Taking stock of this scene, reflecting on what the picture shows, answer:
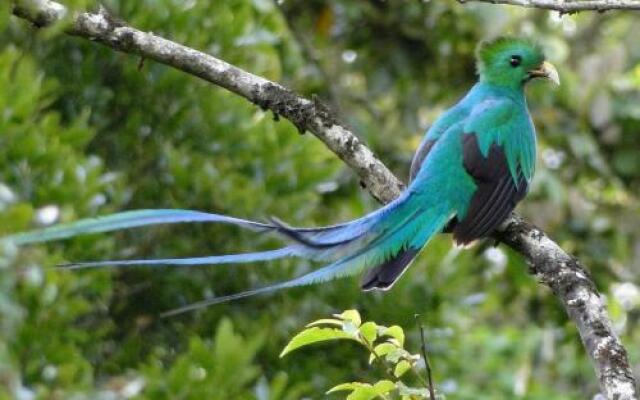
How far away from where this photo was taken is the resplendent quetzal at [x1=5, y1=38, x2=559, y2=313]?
247 centimetres

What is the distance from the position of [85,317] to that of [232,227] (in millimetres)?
569

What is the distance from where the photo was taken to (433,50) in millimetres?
5262

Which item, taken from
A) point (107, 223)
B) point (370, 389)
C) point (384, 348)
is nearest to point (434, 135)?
point (384, 348)

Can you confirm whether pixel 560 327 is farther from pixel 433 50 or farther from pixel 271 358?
pixel 271 358

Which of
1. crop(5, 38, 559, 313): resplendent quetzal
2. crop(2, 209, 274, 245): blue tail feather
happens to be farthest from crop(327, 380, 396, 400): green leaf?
crop(2, 209, 274, 245): blue tail feather

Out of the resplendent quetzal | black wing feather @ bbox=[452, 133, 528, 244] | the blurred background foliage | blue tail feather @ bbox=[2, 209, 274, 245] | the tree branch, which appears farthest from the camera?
the blurred background foliage

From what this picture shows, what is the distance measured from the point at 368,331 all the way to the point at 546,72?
1.57 m

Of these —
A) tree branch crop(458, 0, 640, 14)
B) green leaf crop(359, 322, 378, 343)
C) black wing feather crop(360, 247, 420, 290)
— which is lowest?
green leaf crop(359, 322, 378, 343)

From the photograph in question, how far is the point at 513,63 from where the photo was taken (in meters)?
3.60

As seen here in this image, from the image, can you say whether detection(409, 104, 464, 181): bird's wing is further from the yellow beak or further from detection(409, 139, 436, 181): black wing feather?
the yellow beak

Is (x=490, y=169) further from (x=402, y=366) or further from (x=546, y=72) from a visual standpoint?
(x=402, y=366)

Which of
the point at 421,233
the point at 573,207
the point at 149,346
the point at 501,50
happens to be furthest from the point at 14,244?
the point at 573,207

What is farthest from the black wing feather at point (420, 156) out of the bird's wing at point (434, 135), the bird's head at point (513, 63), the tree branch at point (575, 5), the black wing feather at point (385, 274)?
the tree branch at point (575, 5)

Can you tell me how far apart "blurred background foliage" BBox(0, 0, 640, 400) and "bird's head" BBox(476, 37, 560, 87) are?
0.87 meters
